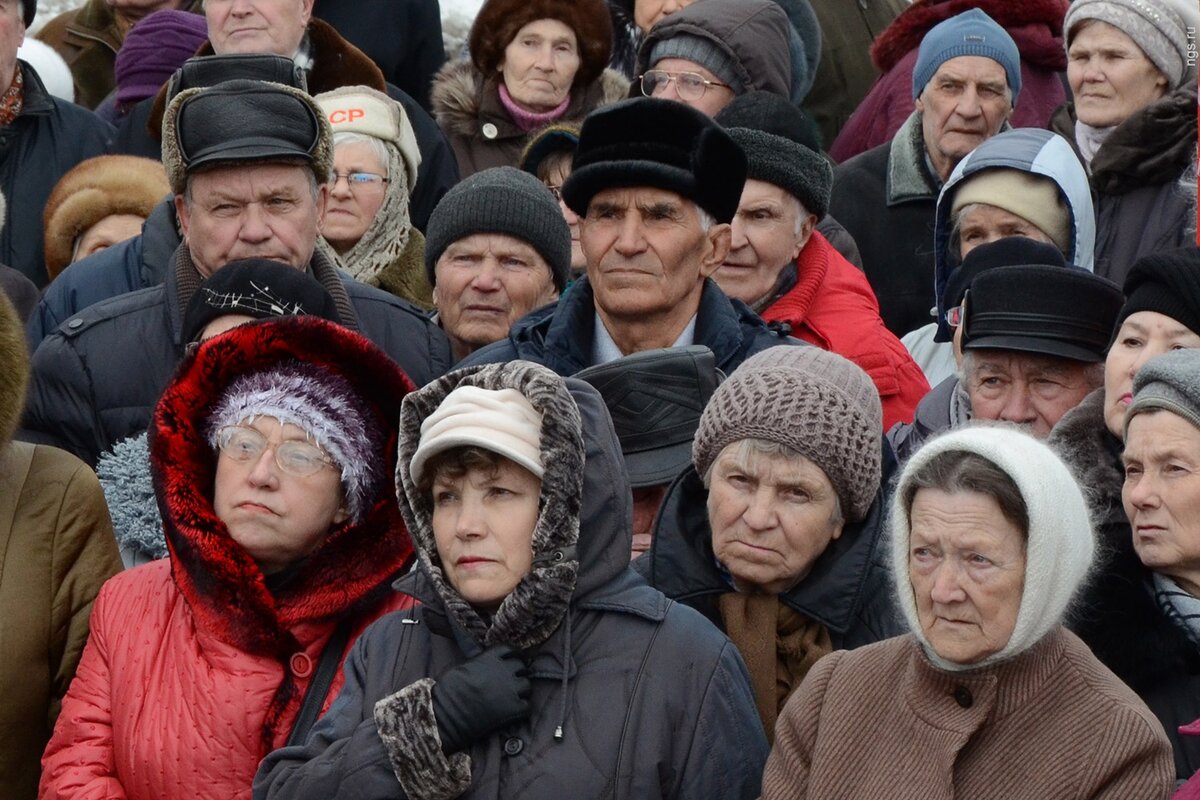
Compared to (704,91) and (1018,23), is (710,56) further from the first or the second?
(1018,23)

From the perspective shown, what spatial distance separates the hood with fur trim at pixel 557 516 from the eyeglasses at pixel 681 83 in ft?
11.5

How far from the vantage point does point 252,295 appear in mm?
5383

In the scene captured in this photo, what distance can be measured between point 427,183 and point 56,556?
341 centimetres

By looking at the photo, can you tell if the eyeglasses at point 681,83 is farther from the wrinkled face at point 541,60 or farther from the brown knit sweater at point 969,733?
the brown knit sweater at point 969,733

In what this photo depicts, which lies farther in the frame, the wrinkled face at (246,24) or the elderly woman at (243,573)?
the wrinkled face at (246,24)

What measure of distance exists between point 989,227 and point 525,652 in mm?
2727

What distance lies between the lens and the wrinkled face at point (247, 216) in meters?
5.88

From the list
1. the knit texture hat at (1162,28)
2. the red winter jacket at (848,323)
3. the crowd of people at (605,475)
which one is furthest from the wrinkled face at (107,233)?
the knit texture hat at (1162,28)

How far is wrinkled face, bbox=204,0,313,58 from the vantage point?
7.56 m

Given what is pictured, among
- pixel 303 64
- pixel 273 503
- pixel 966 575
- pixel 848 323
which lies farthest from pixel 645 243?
pixel 303 64

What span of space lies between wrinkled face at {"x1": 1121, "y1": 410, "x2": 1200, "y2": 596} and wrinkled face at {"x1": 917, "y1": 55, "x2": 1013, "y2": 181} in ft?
10.2

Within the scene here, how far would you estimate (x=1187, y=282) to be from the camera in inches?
202

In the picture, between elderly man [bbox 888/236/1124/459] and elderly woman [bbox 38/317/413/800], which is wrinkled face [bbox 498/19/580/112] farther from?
elderly woman [bbox 38/317/413/800]

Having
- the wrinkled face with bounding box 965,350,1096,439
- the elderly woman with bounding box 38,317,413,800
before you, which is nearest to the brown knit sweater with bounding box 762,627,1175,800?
the elderly woman with bounding box 38,317,413,800
